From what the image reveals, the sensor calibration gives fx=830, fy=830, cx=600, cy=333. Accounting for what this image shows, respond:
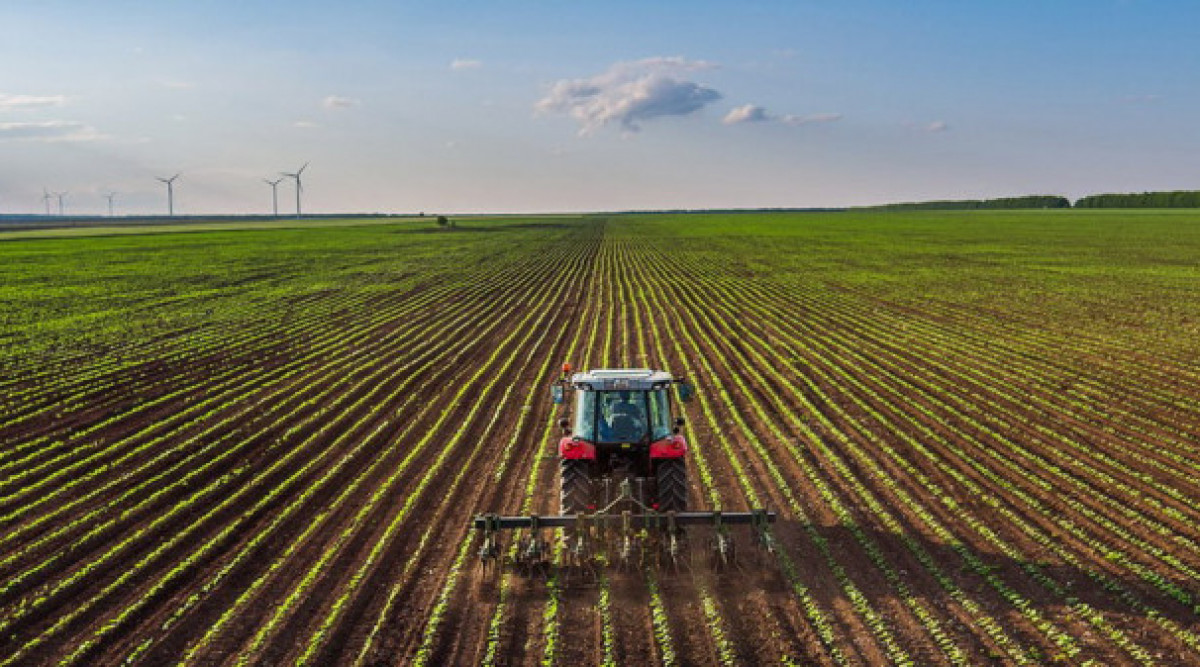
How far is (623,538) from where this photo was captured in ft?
33.9

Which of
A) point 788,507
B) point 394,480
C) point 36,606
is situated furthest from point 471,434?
point 36,606

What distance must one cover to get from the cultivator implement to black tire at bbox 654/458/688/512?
207mm

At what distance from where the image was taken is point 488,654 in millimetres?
8062

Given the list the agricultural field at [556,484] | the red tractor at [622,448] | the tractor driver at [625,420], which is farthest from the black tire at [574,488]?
the agricultural field at [556,484]

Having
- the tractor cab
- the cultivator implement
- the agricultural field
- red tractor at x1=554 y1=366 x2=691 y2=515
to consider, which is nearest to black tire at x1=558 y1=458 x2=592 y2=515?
red tractor at x1=554 y1=366 x2=691 y2=515

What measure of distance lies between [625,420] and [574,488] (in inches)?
41.1

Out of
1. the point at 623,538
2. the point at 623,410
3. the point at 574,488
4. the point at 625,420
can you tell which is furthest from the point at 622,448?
the point at 623,538

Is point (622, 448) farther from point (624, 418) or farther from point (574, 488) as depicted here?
point (574, 488)

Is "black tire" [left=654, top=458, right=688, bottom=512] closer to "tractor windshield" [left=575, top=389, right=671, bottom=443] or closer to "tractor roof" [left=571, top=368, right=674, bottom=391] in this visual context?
"tractor windshield" [left=575, top=389, right=671, bottom=443]

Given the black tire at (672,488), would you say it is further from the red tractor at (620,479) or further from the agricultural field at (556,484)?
the agricultural field at (556,484)

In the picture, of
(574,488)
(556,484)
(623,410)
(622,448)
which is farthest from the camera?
(556,484)

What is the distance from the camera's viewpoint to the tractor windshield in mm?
10305

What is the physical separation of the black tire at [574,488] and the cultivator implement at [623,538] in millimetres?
208

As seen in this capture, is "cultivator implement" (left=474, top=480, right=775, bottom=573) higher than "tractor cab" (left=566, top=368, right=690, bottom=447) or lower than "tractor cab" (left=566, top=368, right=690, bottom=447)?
lower
